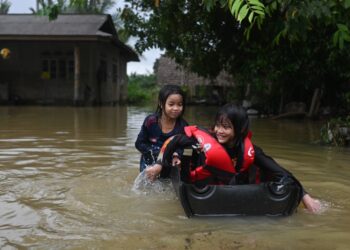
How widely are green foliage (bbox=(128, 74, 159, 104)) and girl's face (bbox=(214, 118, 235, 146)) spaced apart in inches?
985

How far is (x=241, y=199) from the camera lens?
3.58m

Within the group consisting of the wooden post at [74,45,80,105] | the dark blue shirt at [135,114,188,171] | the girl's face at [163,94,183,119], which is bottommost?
the dark blue shirt at [135,114,188,171]

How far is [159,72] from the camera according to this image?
36.7 metres

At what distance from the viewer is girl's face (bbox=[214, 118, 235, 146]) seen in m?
3.81

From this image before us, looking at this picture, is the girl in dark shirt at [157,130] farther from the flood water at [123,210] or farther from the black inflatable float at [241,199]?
the black inflatable float at [241,199]

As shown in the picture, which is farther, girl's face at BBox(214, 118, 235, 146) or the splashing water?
the splashing water

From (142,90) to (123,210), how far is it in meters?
31.1

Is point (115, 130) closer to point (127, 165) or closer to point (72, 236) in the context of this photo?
point (127, 165)

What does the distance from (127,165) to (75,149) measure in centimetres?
154

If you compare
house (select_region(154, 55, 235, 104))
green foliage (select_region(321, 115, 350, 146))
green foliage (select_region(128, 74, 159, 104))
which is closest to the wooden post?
house (select_region(154, 55, 235, 104))

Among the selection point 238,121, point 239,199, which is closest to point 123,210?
point 239,199

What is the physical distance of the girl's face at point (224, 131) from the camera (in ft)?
12.5

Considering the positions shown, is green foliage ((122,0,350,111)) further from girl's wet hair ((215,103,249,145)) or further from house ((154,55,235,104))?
house ((154,55,235,104))

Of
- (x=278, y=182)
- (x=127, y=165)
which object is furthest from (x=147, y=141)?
(x=278, y=182)
